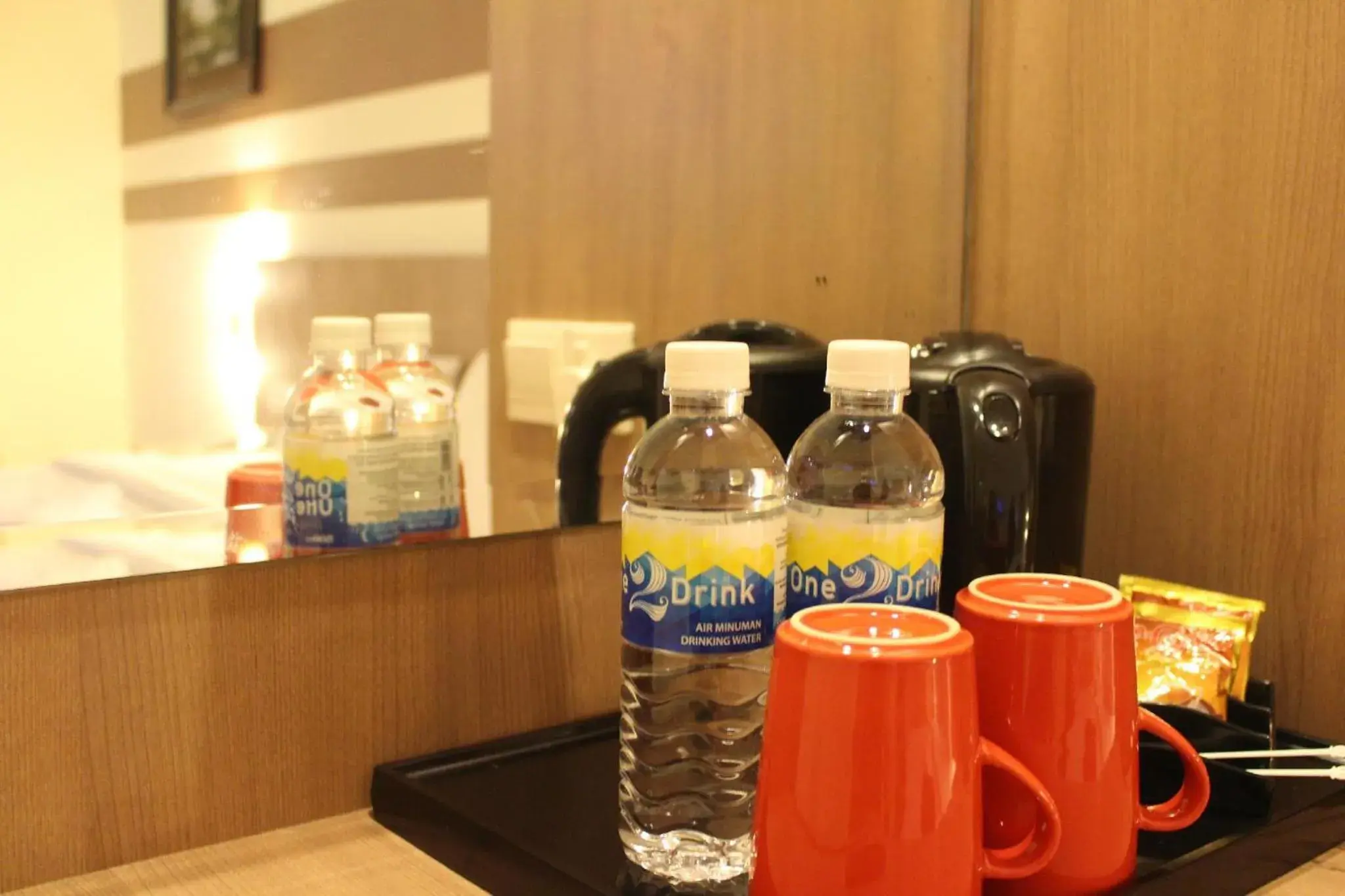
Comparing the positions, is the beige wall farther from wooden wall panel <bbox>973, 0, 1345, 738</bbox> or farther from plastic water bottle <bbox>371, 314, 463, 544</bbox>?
wooden wall panel <bbox>973, 0, 1345, 738</bbox>

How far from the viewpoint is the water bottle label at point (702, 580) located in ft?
2.02

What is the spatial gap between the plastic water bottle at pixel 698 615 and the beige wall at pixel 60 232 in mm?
343

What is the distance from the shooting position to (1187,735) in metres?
0.78

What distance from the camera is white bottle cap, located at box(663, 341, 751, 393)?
0.64 metres

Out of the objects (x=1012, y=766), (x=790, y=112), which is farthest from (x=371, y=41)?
(x=1012, y=766)

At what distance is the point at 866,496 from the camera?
2.39ft

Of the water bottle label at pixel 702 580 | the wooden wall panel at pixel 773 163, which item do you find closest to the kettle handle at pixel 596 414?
the wooden wall panel at pixel 773 163

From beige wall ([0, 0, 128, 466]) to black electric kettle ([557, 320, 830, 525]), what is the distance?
0.34 metres

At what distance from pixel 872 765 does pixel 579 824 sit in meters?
0.25

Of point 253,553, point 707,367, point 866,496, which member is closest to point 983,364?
point 866,496

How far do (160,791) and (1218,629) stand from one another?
71 cm

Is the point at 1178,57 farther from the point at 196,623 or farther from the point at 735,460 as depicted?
the point at 196,623

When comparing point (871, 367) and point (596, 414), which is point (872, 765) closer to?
point (871, 367)

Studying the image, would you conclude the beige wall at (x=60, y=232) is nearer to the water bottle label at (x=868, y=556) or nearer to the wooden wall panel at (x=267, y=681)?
the wooden wall panel at (x=267, y=681)
